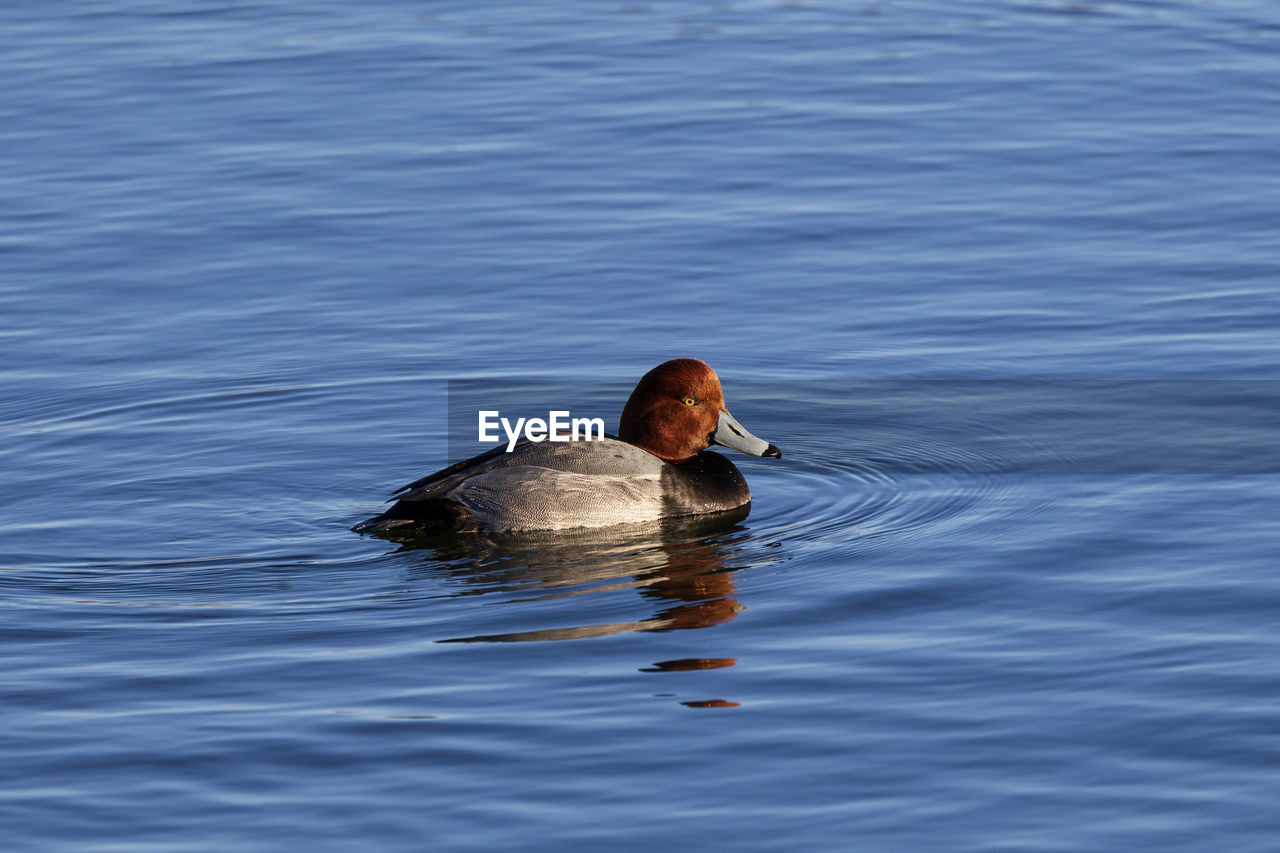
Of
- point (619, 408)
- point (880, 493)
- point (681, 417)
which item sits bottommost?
point (880, 493)

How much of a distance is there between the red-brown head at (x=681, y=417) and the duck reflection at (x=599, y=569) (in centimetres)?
52

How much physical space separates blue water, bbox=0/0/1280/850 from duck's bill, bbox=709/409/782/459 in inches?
10.2

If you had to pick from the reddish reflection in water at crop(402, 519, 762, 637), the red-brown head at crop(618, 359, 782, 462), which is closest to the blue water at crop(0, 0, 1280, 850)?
the reddish reflection in water at crop(402, 519, 762, 637)

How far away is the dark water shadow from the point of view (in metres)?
8.90

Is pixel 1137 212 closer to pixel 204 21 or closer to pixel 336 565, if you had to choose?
pixel 336 565

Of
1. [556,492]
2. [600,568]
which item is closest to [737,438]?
[556,492]

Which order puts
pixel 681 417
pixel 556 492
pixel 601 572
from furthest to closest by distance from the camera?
1. pixel 681 417
2. pixel 556 492
3. pixel 601 572

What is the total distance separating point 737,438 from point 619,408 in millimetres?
1333

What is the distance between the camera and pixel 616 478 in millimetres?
10375

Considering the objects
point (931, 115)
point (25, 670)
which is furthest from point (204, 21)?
point (25, 670)

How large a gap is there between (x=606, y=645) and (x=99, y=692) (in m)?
2.03

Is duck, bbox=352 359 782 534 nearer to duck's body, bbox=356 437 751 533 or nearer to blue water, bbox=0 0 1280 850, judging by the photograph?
duck's body, bbox=356 437 751 533

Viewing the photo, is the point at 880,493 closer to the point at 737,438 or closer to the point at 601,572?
the point at 737,438

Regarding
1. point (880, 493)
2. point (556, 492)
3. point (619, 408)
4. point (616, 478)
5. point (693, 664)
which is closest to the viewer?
point (693, 664)
